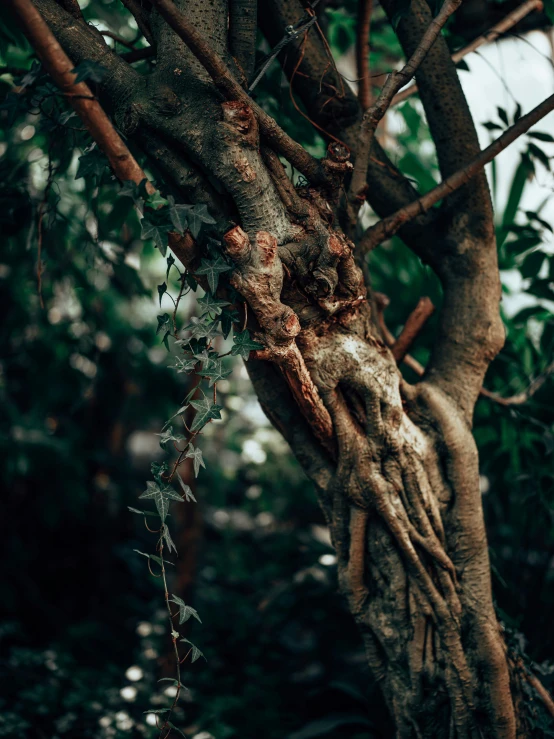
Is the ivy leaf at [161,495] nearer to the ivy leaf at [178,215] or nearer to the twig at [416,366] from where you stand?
the ivy leaf at [178,215]

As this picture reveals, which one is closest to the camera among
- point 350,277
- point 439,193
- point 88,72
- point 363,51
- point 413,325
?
point 88,72

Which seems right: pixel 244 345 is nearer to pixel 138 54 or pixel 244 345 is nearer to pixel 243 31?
pixel 243 31

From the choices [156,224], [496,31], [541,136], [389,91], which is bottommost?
[156,224]

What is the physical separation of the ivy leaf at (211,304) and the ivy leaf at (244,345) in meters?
0.06

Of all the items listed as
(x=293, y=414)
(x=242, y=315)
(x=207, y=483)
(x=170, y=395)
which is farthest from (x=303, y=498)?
(x=242, y=315)

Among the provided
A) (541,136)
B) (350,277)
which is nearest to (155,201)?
(350,277)

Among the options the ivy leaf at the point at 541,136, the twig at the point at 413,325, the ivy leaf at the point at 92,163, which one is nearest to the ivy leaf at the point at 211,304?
the ivy leaf at the point at 92,163

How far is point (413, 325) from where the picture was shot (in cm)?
148

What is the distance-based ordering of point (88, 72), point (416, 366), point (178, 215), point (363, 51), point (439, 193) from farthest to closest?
point (416, 366)
point (363, 51)
point (439, 193)
point (178, 215)
point (88, 72)

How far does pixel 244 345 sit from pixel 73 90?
Answer: 503mm

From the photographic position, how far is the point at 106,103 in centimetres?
123

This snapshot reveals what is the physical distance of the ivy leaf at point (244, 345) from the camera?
1.07 meters

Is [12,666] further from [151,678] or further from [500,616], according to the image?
[500,616]

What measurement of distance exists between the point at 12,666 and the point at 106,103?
1983 mm
